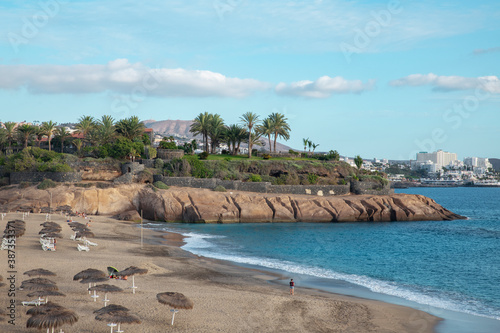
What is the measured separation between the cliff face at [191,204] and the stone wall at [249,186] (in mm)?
2794

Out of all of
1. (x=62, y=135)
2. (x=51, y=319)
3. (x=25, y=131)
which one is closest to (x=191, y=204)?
(x=62, y=135)

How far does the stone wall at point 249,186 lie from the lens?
66.9m

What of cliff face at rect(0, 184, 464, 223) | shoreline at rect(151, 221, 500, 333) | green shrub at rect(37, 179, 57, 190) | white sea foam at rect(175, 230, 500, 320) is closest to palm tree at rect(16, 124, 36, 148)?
cliff face at rect(0, 184, 464, 223)

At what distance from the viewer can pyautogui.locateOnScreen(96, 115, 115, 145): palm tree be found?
83688 mm

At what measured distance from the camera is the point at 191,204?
60.5m

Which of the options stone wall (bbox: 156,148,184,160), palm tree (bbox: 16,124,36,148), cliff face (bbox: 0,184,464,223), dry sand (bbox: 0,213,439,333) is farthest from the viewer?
palm tree (bbox: 16,124,36,148)

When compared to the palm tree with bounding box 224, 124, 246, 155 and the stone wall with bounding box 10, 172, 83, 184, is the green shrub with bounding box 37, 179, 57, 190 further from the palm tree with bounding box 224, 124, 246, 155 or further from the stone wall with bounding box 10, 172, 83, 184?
the palm tree with bounding box 224, 124, 246, 155

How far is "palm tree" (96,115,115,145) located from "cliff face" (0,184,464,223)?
2221cm

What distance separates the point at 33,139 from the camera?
8925 centimetres

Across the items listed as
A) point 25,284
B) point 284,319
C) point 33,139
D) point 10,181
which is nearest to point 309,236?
point 284,319

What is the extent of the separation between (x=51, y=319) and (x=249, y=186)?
54.3m

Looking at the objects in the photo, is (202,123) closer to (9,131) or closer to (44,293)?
(9,131)

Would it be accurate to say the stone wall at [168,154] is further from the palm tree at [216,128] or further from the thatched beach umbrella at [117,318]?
the thatched beach umbrella at [117,318]

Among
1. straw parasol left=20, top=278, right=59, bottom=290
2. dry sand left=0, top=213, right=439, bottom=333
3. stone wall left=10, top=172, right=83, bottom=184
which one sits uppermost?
stone wall left=10, top=172, right=83, bottom=184
